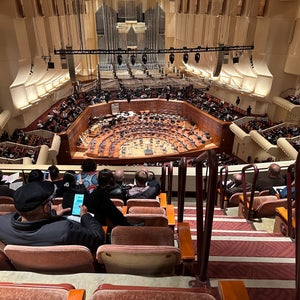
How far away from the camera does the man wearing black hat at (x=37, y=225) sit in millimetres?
1798

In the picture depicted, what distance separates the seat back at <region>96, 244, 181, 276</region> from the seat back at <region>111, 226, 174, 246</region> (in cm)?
23

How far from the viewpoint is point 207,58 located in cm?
1623

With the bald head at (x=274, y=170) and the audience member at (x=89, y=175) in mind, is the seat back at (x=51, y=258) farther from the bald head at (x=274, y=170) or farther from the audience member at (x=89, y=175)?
the bald head at (x=274, y=170)

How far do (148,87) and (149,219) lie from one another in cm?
1509

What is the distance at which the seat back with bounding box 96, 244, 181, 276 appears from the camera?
5.44 ft

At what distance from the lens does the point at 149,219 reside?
8.18ft

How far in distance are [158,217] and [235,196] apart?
2.09m

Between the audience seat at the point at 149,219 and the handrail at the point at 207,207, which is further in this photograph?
the audience seat at the point at 149,219

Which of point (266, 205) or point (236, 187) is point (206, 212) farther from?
point (236, 187)

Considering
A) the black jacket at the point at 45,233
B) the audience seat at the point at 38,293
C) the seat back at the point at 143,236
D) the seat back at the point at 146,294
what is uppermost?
the audience seat at the point at 38,293

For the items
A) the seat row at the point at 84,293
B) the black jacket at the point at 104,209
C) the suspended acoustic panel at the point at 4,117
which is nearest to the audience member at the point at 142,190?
the black jacket at the point at 104,209

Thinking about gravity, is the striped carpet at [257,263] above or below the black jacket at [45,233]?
below

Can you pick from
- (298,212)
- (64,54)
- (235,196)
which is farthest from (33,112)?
(298,212)

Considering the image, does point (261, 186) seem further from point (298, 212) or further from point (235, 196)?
point (298, 212)
